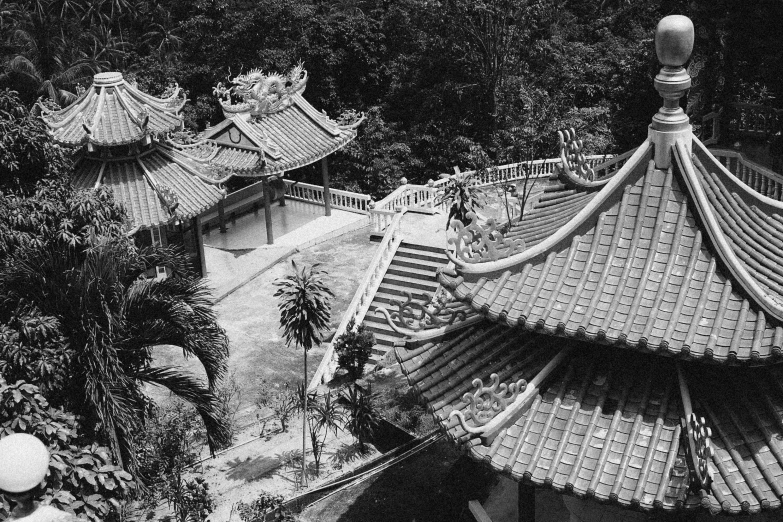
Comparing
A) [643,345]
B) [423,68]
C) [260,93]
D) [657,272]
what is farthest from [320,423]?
[423,68]

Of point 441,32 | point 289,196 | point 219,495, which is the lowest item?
point 219,495

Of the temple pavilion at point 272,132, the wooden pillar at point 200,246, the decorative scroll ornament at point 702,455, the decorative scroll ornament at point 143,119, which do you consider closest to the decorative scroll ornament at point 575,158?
the decorative scroll ornament at point 702,455

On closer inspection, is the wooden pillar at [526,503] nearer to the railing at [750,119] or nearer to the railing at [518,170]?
the railing at [750,119]

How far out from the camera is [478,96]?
42.4 meters

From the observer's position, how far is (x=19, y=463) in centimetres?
591

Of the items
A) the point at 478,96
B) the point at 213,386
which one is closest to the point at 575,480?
the point at 213,386

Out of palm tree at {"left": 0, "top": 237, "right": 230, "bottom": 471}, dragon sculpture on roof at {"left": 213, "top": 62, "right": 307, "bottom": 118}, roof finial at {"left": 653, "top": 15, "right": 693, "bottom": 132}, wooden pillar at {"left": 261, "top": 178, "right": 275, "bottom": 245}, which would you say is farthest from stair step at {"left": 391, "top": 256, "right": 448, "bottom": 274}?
roof finial at {"left": 653, "top": 15, "right": 693, "bottom": 132}

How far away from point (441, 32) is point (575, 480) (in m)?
34.6

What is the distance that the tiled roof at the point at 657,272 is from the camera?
11578 millimetres

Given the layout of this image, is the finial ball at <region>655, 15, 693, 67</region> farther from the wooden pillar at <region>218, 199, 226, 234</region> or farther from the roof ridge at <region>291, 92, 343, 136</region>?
the wooden pillar at <region>218, 199, 226, 234</region>

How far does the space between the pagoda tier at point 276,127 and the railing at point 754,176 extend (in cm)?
1392

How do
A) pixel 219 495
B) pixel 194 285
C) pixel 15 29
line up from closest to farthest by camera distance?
pixel 194 285
pixel 219 495
pixel 15 29

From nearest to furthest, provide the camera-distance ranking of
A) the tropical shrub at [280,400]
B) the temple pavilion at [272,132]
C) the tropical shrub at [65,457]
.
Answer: the tropical shrub at [65,457] → the tropical shrub at [280,400] → the temple pavilion at [272,132]

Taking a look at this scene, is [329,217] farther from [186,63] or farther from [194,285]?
[194,285]
